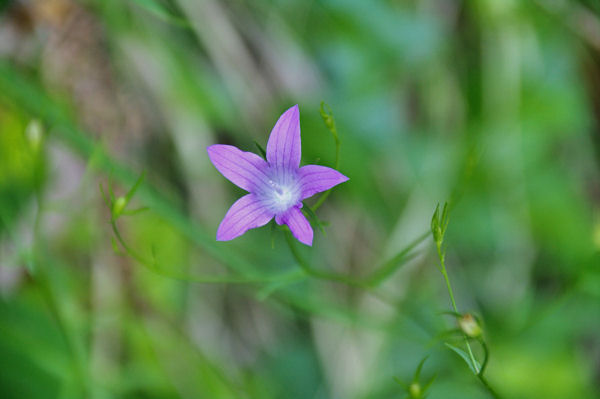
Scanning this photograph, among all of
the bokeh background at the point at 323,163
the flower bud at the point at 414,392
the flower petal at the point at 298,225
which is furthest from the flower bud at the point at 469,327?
the bokeh background at the point at 323,163

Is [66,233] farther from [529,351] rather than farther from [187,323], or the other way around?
[529,351]

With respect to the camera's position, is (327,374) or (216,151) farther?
(327,374)

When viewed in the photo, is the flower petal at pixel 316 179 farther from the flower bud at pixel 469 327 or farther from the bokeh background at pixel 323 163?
the bokeh background at pixel 323 163

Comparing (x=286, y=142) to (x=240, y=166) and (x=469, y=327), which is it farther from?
(x=469, y=327)

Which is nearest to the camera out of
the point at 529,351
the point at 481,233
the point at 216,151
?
the point at 216,151

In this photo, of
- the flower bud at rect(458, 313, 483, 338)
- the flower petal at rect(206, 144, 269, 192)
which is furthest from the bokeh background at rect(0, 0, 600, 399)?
the flower bud at rect(458, 313, 483, 338)

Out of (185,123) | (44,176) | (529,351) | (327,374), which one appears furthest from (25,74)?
(529,351)
